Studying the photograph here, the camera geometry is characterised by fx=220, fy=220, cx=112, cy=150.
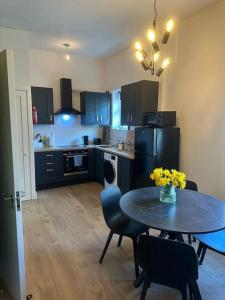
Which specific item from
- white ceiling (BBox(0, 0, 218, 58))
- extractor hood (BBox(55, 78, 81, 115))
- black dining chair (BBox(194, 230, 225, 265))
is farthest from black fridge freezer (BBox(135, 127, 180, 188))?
extractor hood (BBox(55, 78, 81, 115))

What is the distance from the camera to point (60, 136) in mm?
5449

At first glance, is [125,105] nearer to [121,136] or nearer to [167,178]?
[121,136]

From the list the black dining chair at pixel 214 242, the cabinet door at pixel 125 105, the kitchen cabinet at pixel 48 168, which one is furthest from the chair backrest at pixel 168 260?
the kitchen cabinet at pixel 48 168

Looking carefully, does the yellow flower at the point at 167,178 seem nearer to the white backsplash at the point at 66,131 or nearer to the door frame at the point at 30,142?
the door frame at the point at 30,142

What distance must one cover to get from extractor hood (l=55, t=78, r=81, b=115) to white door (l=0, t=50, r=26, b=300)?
3467 mm

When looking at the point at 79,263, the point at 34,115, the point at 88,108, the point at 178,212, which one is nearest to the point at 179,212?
the point at 178,212

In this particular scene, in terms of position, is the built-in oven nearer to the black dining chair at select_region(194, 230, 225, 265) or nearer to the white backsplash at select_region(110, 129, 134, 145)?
the white backsplash at select_region(110, 129, 134, 145)

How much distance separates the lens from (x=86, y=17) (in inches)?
132

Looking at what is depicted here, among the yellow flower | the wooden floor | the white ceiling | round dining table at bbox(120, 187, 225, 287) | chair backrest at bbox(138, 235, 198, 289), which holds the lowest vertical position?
the wooden floor

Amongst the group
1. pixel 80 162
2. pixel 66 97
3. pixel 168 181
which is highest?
pixel 66 97

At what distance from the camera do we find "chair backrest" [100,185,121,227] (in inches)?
94.7

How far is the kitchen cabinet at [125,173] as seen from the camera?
394 centimetres

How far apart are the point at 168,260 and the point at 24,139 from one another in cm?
343

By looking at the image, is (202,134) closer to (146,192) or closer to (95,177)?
(146,192)
